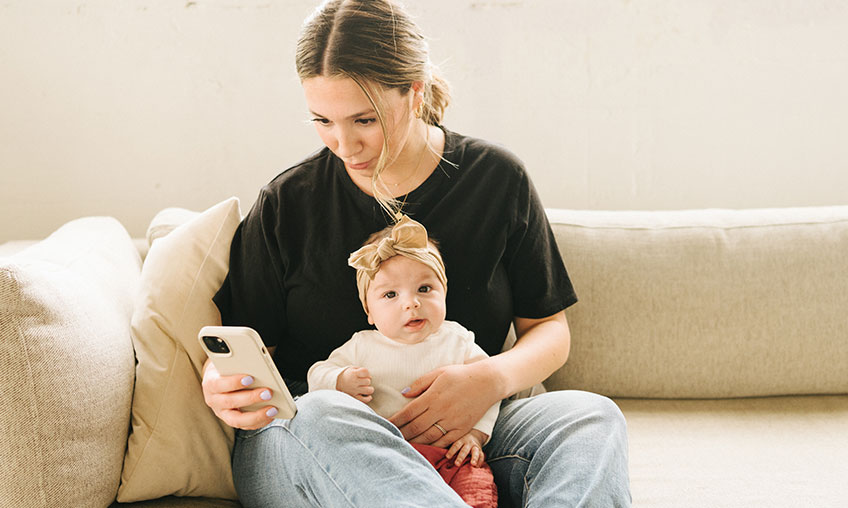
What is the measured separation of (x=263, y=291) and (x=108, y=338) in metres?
0.30

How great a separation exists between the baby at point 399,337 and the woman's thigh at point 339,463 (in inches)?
5.1

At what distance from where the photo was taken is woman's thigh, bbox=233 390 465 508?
1.10 metres

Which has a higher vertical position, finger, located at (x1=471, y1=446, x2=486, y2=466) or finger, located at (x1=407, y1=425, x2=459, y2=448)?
finger, located at (x1=407, y1=425, x2=459, y2=448)

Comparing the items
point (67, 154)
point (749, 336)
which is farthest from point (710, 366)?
→ point (67, 154)

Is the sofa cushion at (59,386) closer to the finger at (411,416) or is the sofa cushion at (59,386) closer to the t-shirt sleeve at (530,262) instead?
the finger at (411,416)

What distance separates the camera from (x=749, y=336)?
1800 millimetres

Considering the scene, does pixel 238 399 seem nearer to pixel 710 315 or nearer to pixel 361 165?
pixel 361 165

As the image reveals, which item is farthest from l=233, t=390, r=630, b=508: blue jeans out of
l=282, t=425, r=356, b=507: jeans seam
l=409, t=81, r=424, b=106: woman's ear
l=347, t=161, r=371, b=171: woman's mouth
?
l=409, t=81, r=424, b=106: woman's ear

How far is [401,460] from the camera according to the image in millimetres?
A: 1141

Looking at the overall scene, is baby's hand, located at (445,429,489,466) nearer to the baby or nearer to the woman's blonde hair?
the baby

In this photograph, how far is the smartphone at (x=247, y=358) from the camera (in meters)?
1.16

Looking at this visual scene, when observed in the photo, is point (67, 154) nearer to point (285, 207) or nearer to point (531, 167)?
point (285, 207)

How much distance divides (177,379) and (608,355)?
1009 millimetres

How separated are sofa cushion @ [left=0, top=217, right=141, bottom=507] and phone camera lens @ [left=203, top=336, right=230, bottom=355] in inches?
7.6
